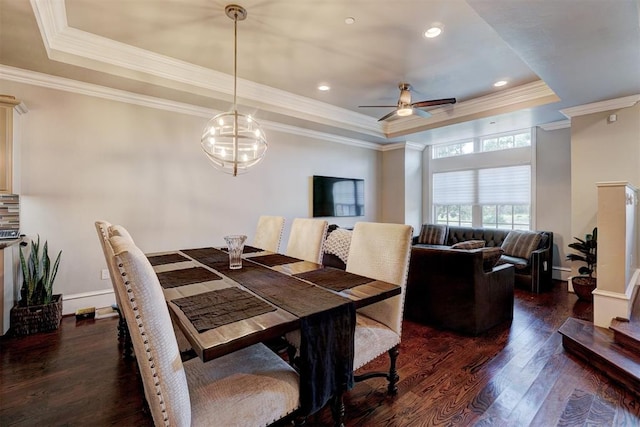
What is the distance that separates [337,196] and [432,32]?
338cm

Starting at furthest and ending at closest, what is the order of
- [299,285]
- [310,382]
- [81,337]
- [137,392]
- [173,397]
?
[81,337] < [137,392] < [299,285] < [310,382] < [173,397]

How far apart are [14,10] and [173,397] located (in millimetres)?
3002

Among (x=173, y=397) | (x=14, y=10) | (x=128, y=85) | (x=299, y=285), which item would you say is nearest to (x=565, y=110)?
(x=299, y=285)

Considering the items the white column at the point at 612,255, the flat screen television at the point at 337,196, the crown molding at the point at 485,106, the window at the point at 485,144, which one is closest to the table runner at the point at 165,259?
the flat screen television at the point at 337,196

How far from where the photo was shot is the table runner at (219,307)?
1.29 metres

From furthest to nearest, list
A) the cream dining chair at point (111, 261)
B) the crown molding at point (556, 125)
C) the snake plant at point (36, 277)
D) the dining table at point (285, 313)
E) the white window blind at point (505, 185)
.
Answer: the white window blind at point (505, 185), the crown molding at point (556, 125), the snake plant at point (36, 277), the cream dining chair at point (111, 261), the dining table at point (285, 313)

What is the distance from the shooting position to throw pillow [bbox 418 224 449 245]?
607 cm

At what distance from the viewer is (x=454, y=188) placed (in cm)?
638

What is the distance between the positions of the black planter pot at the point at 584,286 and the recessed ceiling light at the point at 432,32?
3683 mm

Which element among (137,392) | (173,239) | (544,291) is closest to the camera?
(137,392)

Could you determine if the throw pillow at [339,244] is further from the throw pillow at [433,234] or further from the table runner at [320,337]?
the throw pillow at [433,234]

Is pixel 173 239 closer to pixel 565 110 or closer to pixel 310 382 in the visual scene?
pixel 310 382

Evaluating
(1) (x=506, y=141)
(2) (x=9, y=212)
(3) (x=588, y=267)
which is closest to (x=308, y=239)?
(2) (x=9, y=212)

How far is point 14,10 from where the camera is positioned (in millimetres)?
2189
